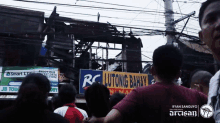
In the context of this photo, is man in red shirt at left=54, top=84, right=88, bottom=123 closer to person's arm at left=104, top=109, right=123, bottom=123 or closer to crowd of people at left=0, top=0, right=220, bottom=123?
crowd of people at left=0, top=0, right=220, bottom=123

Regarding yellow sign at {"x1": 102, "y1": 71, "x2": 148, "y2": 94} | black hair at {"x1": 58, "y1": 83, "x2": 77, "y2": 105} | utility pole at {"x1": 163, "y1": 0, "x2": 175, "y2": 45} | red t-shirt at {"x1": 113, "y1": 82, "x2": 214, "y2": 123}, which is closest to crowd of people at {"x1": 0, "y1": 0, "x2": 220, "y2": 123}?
red t-shirt at {"x1": 113, "y1": 82, "x2": 214, "y2": 123}

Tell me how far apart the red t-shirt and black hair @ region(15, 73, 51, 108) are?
0.63m

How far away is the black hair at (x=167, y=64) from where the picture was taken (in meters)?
1.53

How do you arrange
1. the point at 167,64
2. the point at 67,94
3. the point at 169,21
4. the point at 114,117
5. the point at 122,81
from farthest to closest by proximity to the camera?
the point at 122,81
the point at 169,21
the point at 67,94
the point at 167,64
the point at 114,117

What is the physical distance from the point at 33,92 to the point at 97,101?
0.62 meters

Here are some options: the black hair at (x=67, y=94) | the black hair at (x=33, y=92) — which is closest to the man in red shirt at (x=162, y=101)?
the black hair at (x=33, y=92)

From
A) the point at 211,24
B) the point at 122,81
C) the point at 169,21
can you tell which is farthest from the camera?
the point at 122,81

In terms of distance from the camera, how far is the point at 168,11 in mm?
10086

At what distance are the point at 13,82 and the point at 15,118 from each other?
8.98 meters

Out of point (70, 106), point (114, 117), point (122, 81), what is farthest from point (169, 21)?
point (114, 117)

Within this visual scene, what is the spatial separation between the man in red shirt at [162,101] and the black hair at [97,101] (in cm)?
48

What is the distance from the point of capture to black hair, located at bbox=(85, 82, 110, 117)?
184cm

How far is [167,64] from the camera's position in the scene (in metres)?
1.53

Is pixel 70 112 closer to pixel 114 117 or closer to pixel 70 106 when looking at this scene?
pixel 70 106
